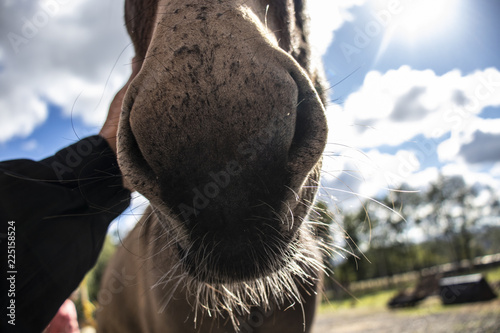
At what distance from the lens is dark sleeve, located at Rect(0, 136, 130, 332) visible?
1262mm

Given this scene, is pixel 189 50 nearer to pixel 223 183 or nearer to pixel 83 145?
pixel 223 183

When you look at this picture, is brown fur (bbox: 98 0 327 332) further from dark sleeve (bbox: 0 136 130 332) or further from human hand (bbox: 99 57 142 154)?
human hand (bbox: 99 57 142 154)

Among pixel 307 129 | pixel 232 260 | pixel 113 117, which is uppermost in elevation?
pixel 113 117

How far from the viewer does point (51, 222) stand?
1.41 metres

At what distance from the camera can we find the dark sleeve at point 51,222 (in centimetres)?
126

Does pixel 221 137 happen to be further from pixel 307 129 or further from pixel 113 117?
pixel 113 117

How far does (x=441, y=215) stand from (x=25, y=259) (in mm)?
56941

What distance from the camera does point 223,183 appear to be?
1069 millimetres

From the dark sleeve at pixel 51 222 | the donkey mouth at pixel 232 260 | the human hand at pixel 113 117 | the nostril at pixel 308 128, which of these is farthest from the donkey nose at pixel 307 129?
the human hand at pixel 113 117

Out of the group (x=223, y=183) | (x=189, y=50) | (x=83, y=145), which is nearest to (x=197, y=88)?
(x=189, y=50)

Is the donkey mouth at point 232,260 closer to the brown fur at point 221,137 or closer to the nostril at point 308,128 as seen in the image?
the brown fur at point 221,137

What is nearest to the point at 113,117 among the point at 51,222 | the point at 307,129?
the point at 51,222

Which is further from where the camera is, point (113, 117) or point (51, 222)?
point (113, 117)

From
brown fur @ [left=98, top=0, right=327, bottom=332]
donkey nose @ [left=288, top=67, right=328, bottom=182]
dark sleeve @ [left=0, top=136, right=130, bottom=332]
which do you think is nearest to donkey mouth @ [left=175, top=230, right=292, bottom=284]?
brown fur @ [left=98, top=0, right=327, bottom=332]
